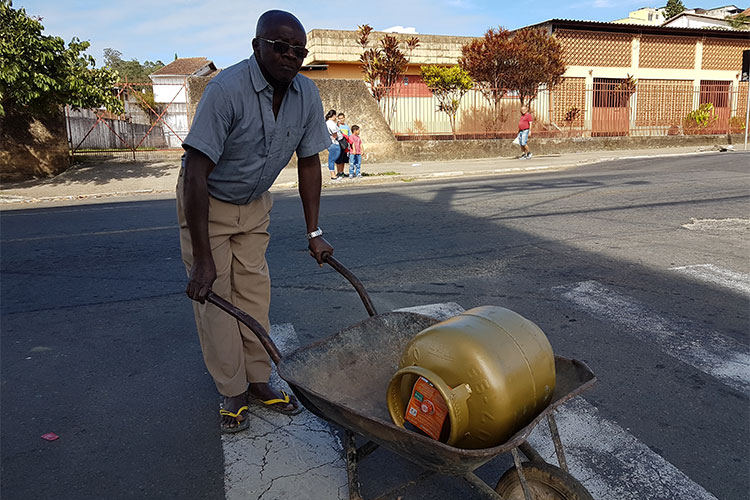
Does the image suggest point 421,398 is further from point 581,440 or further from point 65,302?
point 65,302

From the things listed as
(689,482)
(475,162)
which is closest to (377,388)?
(689,482)

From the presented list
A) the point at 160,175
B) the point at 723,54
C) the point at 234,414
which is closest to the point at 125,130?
the point at 160,175

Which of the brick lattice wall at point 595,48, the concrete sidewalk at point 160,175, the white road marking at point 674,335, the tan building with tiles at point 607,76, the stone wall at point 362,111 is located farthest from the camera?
the brick lattice wall at point 595,48

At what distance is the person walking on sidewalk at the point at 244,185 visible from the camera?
2627 mm

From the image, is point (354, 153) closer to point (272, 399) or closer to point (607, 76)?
point (272, 399)

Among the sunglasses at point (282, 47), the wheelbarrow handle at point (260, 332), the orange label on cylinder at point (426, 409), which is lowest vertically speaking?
the orange label on cylinder at point (426, 409)

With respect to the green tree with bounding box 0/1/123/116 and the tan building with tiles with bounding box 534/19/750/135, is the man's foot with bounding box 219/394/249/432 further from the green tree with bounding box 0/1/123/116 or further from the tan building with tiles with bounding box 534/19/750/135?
the tan building with tiles with bounding box 534/19/750/135

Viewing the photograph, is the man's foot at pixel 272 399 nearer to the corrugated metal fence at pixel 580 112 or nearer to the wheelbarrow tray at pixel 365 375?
the wheelbarrow tray at pixel 365 375

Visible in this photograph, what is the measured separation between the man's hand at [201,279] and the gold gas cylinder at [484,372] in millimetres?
969

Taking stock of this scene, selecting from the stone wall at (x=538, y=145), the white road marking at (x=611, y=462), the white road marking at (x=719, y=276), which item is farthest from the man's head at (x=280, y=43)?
the stone wall at (x=538, y=145)

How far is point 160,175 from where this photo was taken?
1625 cm

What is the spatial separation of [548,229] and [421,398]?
5.94 metres

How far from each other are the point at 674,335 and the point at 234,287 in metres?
2.87

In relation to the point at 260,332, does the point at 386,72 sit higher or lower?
higher
